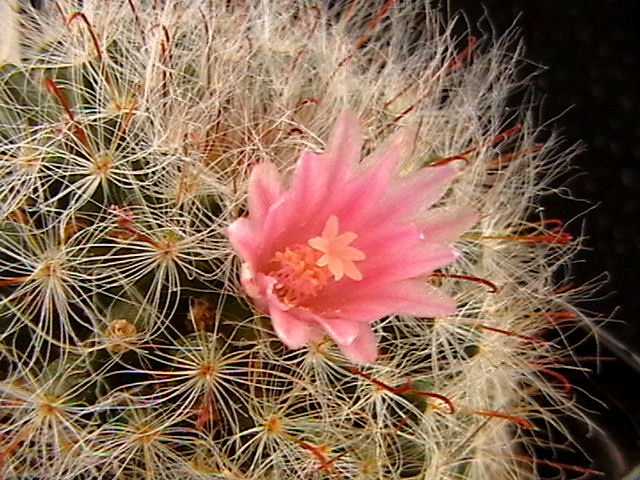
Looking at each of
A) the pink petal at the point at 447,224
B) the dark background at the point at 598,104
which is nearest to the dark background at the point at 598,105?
the dark background at the point at 598,104

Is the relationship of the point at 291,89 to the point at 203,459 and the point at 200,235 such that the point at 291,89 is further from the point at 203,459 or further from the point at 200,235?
the point at 203,459

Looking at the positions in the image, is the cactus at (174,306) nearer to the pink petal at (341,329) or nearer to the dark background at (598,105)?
the pink petal at (341,329)

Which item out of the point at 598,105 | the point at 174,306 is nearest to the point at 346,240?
the point at 174,306

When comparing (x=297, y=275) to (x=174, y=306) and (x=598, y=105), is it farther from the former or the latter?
(x=598, y=105)

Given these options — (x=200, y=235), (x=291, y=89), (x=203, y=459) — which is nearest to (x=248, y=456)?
(x=203, y=459)

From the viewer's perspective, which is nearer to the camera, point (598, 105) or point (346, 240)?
point (346, 240)

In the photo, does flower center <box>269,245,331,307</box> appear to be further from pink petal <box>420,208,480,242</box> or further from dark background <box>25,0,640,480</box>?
dark background <box>25,0,640,480</box>
